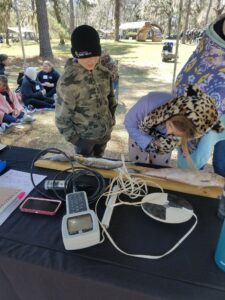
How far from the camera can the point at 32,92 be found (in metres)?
4.15

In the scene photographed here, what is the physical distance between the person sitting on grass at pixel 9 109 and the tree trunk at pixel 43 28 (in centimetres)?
486

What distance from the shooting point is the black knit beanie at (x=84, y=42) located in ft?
4.27

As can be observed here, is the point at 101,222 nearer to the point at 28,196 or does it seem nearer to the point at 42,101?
the point at 28,196

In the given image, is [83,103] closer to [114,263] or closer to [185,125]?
[185,125]

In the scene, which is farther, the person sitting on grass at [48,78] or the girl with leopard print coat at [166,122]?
the person sitting on grass at [48,78]

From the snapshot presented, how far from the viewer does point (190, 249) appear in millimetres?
644

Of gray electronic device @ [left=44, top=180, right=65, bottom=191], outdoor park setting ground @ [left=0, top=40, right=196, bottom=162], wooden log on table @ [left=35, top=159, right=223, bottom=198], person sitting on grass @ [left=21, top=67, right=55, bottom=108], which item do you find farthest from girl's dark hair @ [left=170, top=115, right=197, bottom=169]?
person sitting on grass @ [left=21, top=67, right=55, bottom=108]

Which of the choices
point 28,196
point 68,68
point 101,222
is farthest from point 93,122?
point 101,222

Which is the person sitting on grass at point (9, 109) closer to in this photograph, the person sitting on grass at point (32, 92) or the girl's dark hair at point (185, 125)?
the person sitting on grass at point (32, 92)

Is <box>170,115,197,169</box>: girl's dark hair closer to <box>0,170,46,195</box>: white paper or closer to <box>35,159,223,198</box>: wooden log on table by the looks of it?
<box>35,159,223,198</box>: wooden log on table

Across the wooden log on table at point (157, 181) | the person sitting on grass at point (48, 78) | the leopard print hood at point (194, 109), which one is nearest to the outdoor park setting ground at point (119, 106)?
the person sitting on grass at point (48, 78)

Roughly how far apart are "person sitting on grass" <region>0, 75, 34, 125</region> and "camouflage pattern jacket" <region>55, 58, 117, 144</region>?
7.25ft

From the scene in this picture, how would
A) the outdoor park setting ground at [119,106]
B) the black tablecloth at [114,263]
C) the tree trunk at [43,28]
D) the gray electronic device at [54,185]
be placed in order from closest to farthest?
the black tablecloth at [114,263] → the gray electronic device at [54,185] → the outdoor park setting ground at [119,106] → the tree trunk at [43,28]

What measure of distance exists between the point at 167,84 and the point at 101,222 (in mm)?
5965
